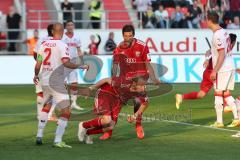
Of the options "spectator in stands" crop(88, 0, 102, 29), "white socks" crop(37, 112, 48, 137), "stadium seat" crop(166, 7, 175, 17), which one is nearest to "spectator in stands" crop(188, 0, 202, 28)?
"stadium seat" crop(166, 7, 175, 17)

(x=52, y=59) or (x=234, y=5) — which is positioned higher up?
(x=234, y=5)

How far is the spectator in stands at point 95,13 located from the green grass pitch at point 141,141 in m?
14.1

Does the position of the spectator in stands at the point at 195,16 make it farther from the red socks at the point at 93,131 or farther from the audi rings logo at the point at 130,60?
the red socks at the point at 93,131

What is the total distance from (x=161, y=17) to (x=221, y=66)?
19.7 meters

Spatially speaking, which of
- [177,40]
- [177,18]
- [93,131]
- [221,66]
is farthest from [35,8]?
[93,131]

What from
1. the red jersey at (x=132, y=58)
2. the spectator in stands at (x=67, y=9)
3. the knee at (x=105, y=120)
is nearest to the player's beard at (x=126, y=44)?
the red jersey at (x=132, y=58)

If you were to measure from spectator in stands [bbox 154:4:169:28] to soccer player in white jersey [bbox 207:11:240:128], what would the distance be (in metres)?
18.7

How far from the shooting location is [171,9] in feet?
123

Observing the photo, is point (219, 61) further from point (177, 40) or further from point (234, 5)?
point (234, 5)

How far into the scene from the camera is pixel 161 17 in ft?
121

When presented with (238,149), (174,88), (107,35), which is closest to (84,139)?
(238,149)

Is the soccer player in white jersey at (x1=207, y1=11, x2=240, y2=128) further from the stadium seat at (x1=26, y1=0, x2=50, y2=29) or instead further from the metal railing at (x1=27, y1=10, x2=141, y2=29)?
the stadium seat at (x1=26, y1=0, x2=50, y2=29)

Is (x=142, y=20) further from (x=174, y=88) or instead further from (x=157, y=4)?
(x=174, y=88)

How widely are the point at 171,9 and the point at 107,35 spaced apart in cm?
336
